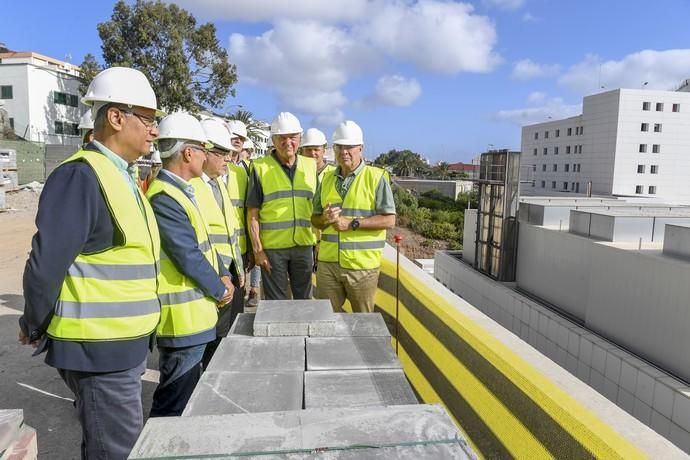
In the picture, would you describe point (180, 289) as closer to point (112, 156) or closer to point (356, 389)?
point (112, 156)

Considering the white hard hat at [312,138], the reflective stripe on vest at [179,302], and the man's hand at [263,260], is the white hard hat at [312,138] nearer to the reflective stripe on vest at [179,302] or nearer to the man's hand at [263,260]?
the man's hand at [263,260]

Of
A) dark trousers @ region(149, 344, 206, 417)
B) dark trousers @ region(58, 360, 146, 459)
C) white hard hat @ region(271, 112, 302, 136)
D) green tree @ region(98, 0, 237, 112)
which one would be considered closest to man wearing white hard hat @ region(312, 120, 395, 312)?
white hard hat @ region(271, 112, 302, 136)

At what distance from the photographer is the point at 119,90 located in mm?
2207

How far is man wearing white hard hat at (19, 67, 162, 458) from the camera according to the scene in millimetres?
1920

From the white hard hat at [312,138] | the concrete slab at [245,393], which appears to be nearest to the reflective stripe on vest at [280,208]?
the white hard hat at [312,138]

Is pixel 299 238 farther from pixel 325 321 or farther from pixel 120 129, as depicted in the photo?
pixel 120 129

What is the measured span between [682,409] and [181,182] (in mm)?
8254

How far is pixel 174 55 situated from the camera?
112 feet

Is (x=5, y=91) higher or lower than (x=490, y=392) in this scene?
higher

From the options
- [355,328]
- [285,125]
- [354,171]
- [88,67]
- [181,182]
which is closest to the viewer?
[355,328]

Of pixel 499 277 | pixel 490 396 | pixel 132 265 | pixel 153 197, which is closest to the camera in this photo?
pixel 132 265

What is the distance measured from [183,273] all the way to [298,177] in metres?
1.88

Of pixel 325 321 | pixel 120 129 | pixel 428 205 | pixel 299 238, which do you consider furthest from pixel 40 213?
pixel 428 205

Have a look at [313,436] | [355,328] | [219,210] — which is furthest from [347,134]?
[313,436]
